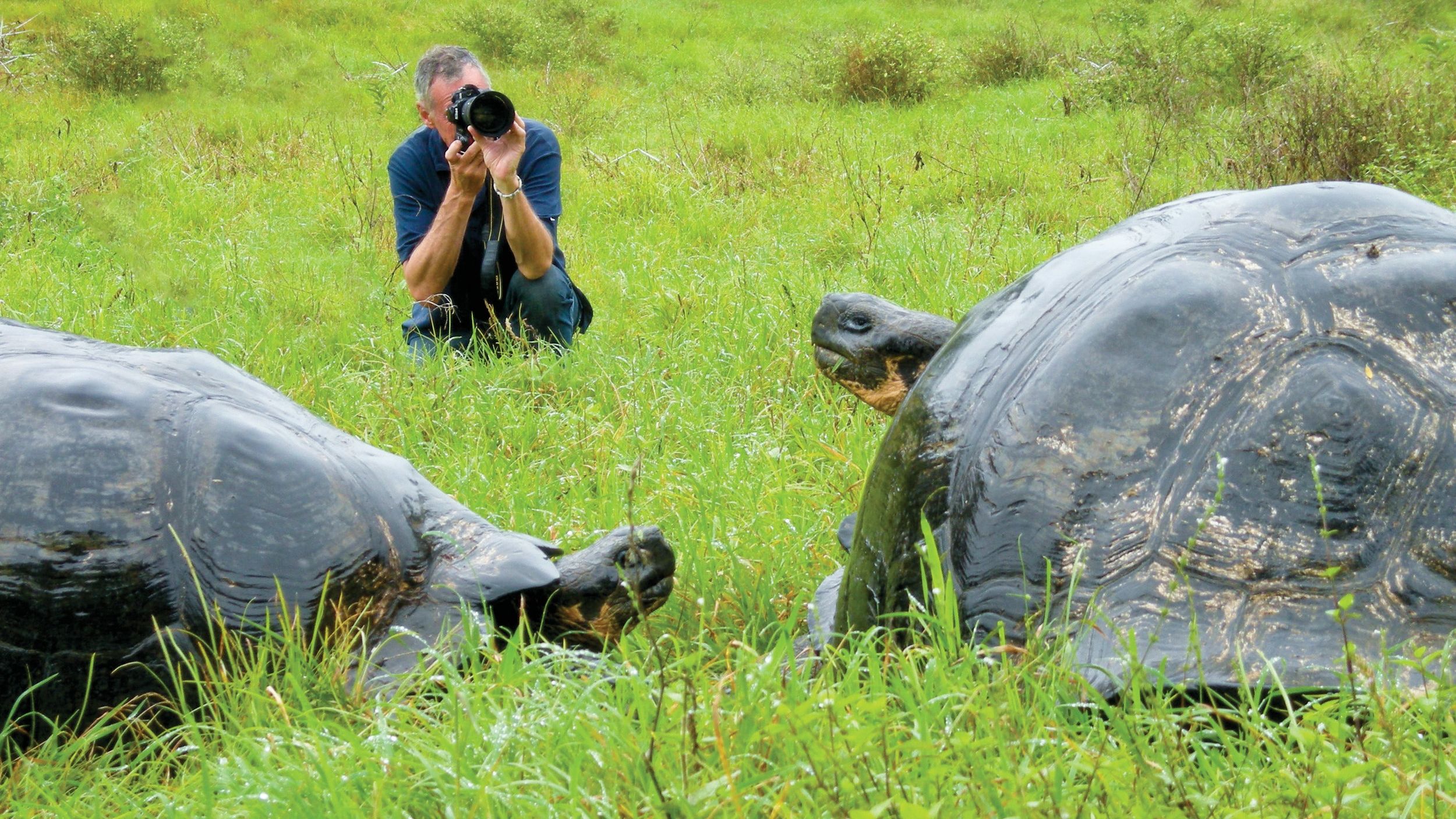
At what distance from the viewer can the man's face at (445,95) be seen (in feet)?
14.8

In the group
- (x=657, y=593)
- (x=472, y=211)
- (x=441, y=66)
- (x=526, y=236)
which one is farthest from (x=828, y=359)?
(x=441, y=66)

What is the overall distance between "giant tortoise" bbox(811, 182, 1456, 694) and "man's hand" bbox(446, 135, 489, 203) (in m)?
2.76

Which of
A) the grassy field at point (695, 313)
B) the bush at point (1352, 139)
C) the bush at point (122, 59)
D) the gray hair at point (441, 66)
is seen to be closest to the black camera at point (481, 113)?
the gray hair at point (441, 66)

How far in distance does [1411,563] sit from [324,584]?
1.77 metres

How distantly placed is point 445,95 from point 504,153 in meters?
0.45

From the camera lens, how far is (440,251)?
15.0ft

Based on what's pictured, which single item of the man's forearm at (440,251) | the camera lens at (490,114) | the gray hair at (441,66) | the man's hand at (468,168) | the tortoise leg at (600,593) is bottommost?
the tortoise leg at (600,593)

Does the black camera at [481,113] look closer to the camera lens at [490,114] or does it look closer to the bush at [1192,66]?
the camera lens at [490,114]

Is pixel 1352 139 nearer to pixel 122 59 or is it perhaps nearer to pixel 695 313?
pixel 695 313

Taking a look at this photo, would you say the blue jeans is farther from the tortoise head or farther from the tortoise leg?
the tortoise leg

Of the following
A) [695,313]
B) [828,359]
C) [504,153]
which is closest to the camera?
[828,359]

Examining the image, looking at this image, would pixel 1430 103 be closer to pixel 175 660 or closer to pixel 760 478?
pixel 760 478

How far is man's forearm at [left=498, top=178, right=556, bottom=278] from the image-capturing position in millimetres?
4418

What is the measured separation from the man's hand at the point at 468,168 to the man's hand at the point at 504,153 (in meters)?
0.01
